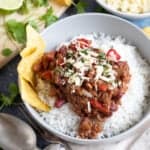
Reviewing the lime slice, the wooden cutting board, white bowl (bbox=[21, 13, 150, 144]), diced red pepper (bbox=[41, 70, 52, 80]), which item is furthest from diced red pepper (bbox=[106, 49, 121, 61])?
the lime slice

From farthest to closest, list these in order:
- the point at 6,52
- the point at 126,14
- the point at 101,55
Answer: the point at 126,14
the point at 6,52
the point at 101,55

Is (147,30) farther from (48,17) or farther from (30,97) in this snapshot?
(30,97)

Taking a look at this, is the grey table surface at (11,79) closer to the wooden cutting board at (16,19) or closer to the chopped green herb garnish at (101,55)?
the wooden cutting board at (16,19)

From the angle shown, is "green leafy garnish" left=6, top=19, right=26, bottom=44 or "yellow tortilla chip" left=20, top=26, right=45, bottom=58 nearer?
"yellow tortilla chip" left=20, top=26, right=45, bottom=58

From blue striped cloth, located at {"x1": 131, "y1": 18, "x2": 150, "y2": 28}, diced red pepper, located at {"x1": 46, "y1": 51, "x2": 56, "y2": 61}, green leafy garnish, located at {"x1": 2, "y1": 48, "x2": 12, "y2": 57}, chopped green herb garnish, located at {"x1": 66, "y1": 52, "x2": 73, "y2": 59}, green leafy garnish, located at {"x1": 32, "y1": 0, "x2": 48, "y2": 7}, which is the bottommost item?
blue striped cloth, located at {"x1": 131, "y1": 18, "x2": 150, "y2": 28}

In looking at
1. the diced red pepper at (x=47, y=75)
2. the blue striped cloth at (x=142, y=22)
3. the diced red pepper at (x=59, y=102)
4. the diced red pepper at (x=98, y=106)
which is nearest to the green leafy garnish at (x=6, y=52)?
the diced red pepper at (x=47, y=75)

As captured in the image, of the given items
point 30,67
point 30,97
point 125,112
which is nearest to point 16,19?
point 30,67

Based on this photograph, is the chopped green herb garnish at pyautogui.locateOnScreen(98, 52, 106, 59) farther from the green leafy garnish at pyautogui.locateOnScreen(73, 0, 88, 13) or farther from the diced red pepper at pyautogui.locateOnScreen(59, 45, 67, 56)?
the green leafy garnish at pyautogui.locateOnScreen(73, 0, 88, 13)
